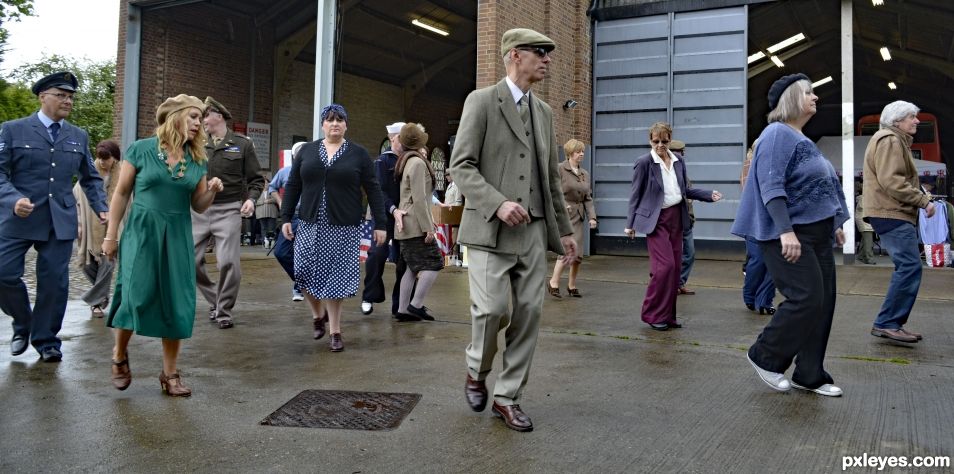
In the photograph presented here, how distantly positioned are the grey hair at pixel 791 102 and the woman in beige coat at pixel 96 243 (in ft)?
18.9

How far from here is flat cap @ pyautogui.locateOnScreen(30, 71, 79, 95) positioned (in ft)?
17.0

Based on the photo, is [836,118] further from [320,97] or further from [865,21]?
[320,97]

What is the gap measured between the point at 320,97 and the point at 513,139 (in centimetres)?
1071

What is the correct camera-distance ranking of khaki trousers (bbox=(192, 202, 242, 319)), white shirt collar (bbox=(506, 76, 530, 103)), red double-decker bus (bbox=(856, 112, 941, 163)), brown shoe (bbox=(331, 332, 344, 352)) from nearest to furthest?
white shirt collar (bbox=(506, 76, 530, 103)), brown shoe (bbox=(331, 332, 344, 352)), khaki trousers (bbox=(192, 202, 242, 319)), red double-decker bus (bbox=(856, 112, 941, 163))

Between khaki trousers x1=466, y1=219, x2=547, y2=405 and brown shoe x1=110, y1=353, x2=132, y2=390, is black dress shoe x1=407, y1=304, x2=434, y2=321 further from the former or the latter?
khaki trousers x1=466, y1=219, x2=547, y2=405

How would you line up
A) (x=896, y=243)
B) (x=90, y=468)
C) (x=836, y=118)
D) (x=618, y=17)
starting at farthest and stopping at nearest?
(x=836, y=118) < (x=618, y=17) < (x=896, y=243) < (x=90, y=468)

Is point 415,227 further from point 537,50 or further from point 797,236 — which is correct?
point 797,236

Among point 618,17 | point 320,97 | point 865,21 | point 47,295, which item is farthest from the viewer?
point 865,21

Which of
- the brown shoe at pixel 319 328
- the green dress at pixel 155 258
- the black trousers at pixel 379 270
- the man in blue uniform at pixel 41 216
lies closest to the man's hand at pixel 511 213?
the green dress at pixel 155 258

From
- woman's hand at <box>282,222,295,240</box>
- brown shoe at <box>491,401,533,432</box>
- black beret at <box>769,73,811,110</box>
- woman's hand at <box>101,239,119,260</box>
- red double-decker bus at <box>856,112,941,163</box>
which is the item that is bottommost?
brown shoe at <box>491,401,533,432</box>

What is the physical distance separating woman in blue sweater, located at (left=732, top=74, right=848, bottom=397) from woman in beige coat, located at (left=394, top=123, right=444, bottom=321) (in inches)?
126

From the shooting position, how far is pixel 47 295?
5191 millimetres

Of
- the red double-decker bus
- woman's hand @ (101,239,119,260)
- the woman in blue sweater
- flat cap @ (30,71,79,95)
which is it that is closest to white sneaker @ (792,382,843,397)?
the woman in blue sweater

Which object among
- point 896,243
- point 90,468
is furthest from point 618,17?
point 90,468
